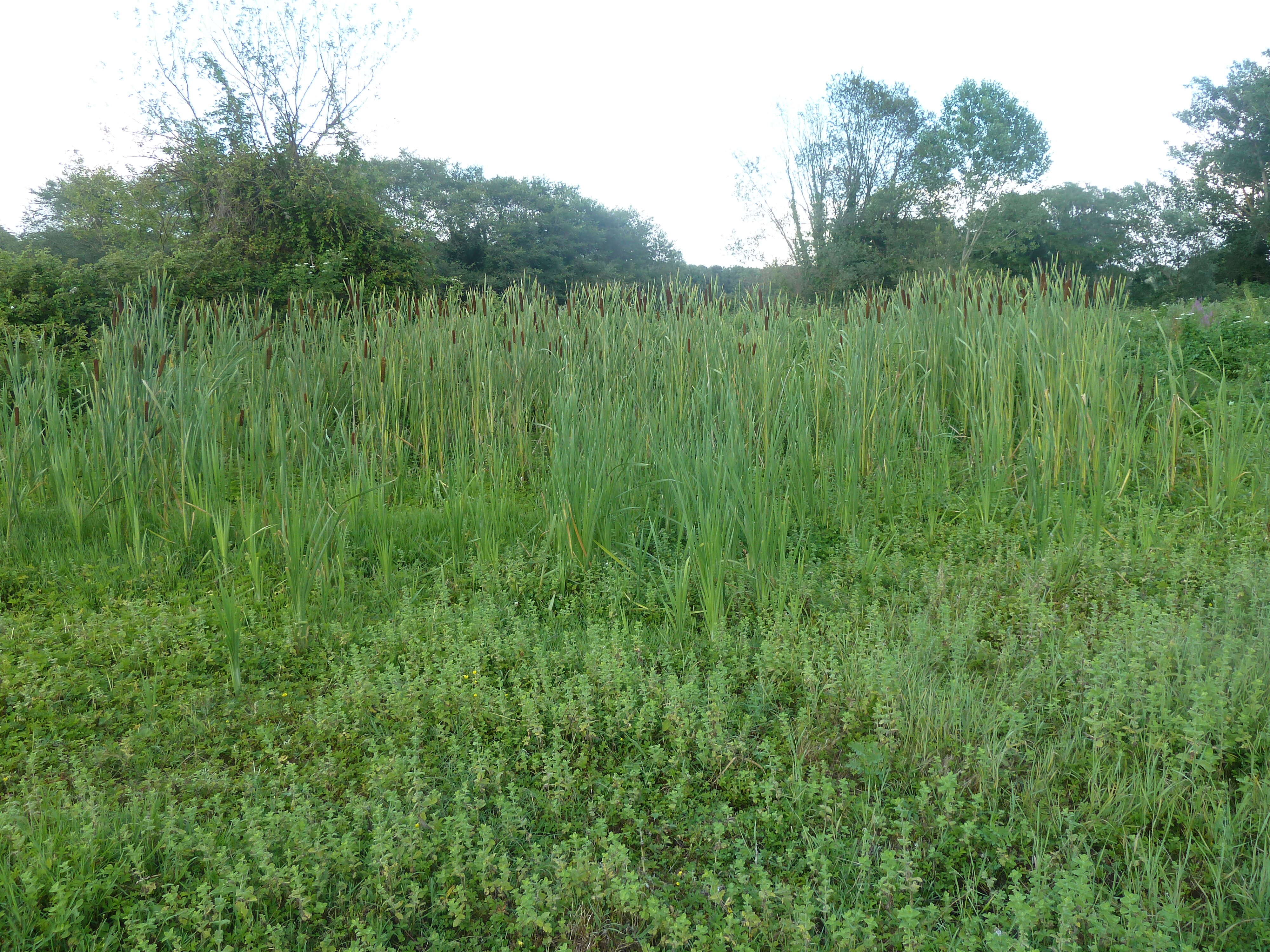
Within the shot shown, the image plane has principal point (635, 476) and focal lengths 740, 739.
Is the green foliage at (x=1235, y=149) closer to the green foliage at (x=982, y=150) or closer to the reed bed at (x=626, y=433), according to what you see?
the green foliage at (x=982, y=150)

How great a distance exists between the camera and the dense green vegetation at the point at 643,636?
1676 millimetres

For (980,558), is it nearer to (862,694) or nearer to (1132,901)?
(862,694)

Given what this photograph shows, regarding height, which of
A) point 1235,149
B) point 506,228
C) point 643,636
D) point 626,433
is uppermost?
point 1235,149

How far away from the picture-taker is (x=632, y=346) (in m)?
5.05

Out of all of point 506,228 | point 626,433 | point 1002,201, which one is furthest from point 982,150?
point 626,433

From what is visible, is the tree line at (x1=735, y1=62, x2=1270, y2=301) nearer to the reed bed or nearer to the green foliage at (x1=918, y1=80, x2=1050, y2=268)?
the green foliage at (x1=918, y1=80, x2=1050, y2=268)


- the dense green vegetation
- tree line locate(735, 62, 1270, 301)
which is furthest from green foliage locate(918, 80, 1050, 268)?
the dense green vegetation

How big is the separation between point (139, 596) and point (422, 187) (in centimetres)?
2502

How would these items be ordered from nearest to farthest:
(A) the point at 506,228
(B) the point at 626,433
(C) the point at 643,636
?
1. (C) the point at 643,636
2. (B) the point at 626,433
3. (A) the point at 506,228

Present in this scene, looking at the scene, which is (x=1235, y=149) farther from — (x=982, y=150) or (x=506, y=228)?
(x=506, y=228)

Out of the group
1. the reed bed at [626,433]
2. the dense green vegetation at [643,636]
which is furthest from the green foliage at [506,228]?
the dense green vegetation at [643,636]

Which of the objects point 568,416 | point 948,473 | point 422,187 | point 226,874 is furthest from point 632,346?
point 422,187

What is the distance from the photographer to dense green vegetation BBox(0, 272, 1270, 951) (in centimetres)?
168

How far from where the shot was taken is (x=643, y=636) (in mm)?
2900
